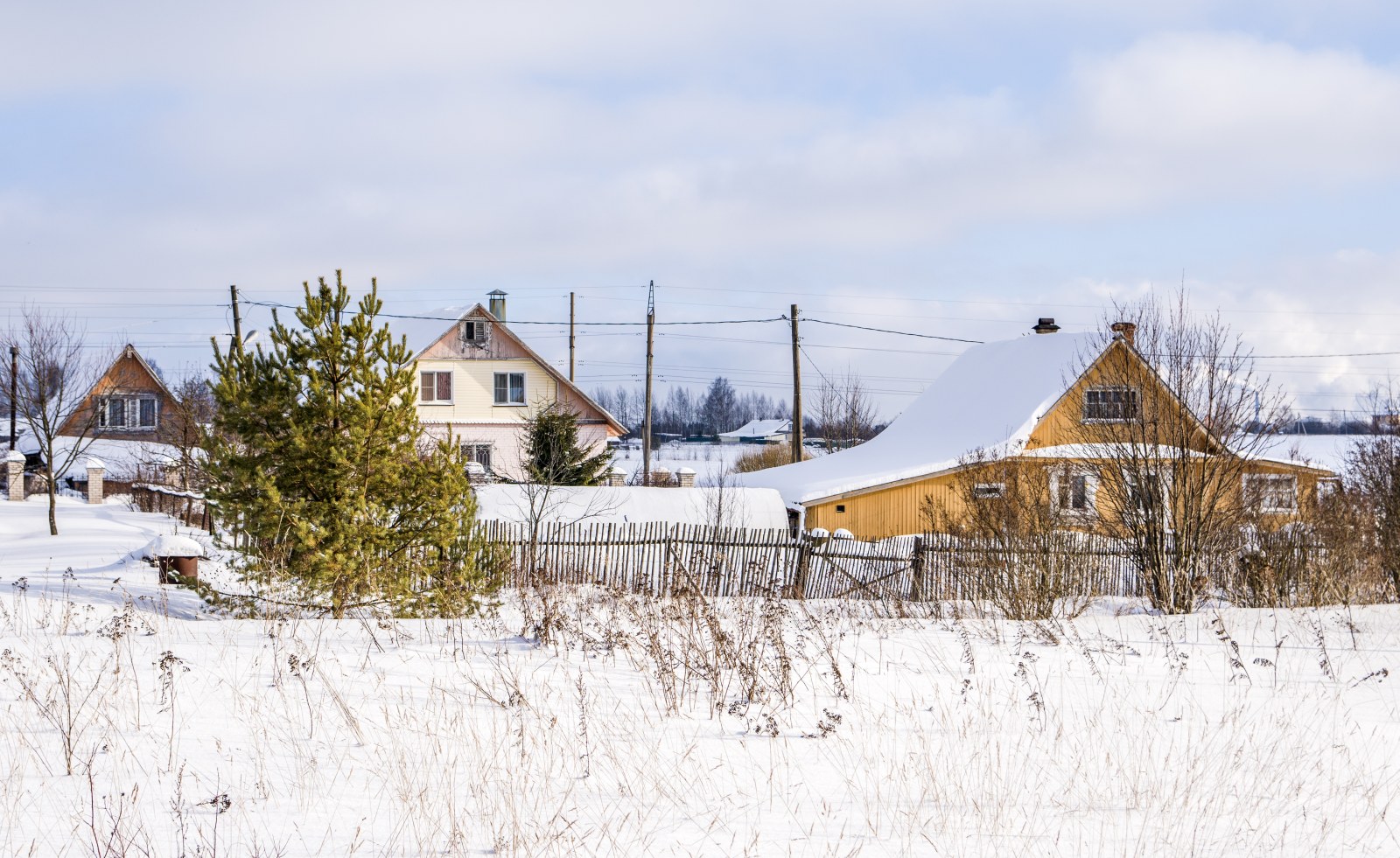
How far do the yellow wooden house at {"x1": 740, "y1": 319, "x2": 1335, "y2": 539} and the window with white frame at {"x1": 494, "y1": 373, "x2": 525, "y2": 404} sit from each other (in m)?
12.2

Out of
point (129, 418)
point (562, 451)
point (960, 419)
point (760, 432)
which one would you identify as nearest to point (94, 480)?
point (129, 418)

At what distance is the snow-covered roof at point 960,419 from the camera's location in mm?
26406

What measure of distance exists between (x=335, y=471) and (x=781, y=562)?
888 centimetres

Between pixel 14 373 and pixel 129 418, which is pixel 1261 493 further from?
pixel 129 418

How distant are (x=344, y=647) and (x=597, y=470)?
21.3 meters

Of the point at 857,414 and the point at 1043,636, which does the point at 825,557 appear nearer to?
the point at 1043,636

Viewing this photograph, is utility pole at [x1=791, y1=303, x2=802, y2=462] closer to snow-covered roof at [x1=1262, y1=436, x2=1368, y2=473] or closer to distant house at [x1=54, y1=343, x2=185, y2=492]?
snow-covered roof at [x1=1262, y1=436, x2=1368, y2=473]

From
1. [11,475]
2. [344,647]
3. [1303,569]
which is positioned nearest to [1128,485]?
[1303,569]

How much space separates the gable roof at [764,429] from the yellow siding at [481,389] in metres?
66.9

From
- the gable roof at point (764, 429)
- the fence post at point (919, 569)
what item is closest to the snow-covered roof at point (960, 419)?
the fence post at point (919, 569)

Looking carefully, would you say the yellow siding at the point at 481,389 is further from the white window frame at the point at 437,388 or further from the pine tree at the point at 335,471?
the pine tree at the point at 335,471

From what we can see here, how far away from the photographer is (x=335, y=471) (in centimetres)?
957

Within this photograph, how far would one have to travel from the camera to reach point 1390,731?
5988 millimetres

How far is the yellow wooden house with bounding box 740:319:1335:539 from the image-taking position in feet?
44.3
